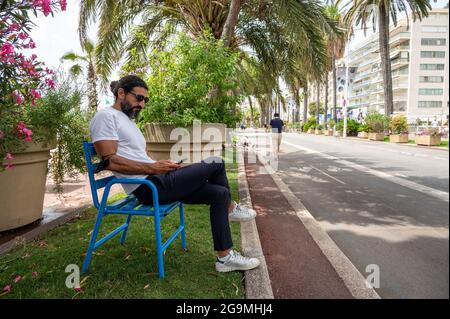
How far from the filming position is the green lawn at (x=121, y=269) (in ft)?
7.69

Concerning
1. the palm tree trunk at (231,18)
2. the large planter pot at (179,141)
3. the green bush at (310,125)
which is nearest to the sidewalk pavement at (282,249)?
the large planter pot at (179,141)

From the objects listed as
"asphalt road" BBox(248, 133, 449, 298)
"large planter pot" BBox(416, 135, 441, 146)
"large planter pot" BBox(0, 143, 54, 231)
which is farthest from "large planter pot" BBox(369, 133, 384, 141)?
"large planter pot" BBox(0, 143, 54, 231)

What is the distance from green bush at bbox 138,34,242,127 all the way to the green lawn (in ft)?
5.67

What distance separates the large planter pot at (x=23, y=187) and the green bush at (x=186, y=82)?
4.70ft

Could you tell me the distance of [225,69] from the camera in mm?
5273

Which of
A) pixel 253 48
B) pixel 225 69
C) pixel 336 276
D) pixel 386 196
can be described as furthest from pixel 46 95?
pixel 253 48

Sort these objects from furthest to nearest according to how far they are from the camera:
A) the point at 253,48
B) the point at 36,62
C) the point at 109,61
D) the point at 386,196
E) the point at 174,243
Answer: the point at 253,48 < the point at 109,61 < the point at 386,196 < the point at 174,243 < the point at 36,62

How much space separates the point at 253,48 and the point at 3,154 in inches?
323

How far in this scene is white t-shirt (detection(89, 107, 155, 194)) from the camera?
255cm

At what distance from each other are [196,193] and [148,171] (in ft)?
1.39

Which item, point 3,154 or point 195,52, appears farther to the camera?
point 195,52

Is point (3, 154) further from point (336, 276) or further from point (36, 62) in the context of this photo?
point (336, 276)

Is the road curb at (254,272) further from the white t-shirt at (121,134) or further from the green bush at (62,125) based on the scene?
the green bush at (62,125)

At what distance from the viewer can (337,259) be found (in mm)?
3068
